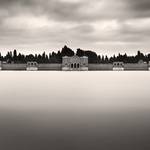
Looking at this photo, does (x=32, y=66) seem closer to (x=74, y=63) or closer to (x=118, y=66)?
(x=74, y=63)

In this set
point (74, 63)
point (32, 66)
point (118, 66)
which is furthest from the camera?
point (32, 66)

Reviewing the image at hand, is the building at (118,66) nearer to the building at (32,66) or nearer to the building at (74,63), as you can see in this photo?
the building at (74,63)

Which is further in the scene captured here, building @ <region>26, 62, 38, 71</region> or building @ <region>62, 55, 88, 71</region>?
building @ <region>26, 62, 38, 71</region>

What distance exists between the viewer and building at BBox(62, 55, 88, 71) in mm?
130625

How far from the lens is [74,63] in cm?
13400

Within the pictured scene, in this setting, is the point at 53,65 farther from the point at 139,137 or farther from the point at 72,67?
the point at 139,137

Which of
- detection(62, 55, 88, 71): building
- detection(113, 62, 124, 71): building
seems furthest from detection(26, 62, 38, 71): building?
detection(113, 62, 124, 71): building

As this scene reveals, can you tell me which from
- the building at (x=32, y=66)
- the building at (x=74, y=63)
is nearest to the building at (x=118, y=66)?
the building at (x=74, y=63)

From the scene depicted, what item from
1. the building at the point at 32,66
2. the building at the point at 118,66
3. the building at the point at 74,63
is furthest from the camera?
the building at the point at 32,66

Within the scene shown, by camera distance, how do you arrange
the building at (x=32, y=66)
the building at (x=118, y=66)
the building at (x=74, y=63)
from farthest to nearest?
the building at (x=32, y=66) → the building at (x=118, y=66) → the building at (x=74, y=63)

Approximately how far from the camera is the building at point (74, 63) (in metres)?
131

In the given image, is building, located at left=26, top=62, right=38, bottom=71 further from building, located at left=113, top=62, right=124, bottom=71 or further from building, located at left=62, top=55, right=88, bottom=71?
building, located at left=113, top=62, right=124, bottom=71

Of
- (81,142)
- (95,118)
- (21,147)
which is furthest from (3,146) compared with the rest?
(95,118)

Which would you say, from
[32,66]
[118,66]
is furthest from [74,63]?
[118,66]
